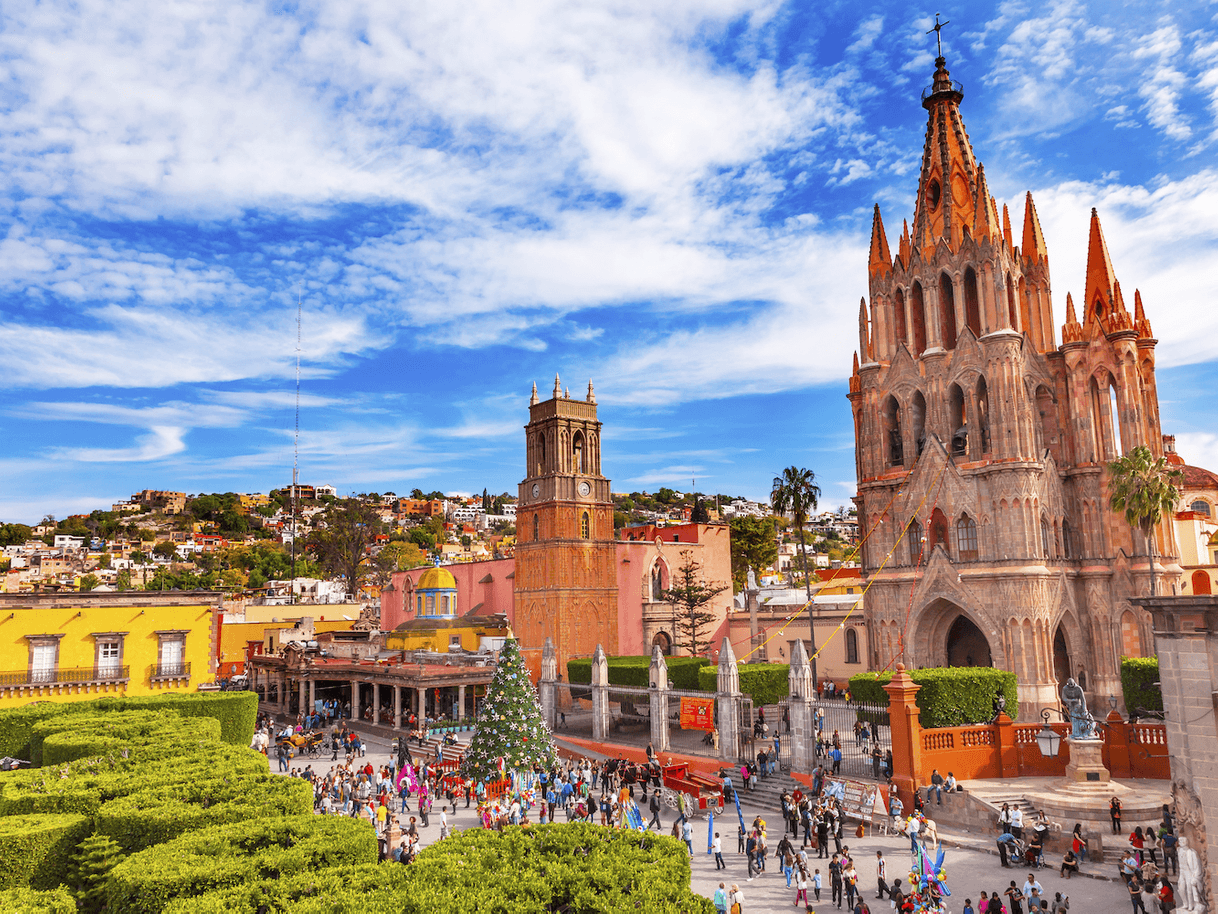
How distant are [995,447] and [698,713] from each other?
1644 cm

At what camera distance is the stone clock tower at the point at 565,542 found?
54.7m

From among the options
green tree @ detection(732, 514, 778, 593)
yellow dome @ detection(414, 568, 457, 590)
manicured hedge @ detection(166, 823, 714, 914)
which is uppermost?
green tree @ detection(732, 514, 778, 593)

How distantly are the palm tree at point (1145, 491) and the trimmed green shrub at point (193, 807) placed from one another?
1271 inches

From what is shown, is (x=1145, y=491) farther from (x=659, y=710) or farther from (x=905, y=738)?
(x=659, y=710)

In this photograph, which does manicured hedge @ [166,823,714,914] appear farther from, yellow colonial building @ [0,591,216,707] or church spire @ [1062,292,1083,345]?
church spire @ [1062,292,1083,345]

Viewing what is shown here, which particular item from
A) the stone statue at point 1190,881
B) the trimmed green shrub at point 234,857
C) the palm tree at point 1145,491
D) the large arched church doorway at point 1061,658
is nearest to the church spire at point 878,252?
the palm tree at point 1145,491

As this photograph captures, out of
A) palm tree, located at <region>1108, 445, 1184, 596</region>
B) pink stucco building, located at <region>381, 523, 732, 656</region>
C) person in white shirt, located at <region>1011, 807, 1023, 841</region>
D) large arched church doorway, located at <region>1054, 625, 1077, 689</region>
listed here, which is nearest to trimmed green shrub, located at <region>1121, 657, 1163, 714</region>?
large arched church doorway, located at <region>1054, 625, 1077, 689</region>

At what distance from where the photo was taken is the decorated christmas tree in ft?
95.1

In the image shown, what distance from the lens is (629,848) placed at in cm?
1280

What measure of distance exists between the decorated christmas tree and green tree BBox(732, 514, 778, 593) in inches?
1719

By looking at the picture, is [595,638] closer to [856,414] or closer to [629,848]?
[856,414]

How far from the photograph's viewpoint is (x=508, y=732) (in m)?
29.2

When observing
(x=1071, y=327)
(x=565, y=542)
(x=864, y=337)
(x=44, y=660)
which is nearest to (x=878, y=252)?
(x=864, y=337)

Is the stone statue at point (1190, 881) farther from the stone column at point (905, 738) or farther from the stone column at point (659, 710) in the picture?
the stone column at point (659, 710)
